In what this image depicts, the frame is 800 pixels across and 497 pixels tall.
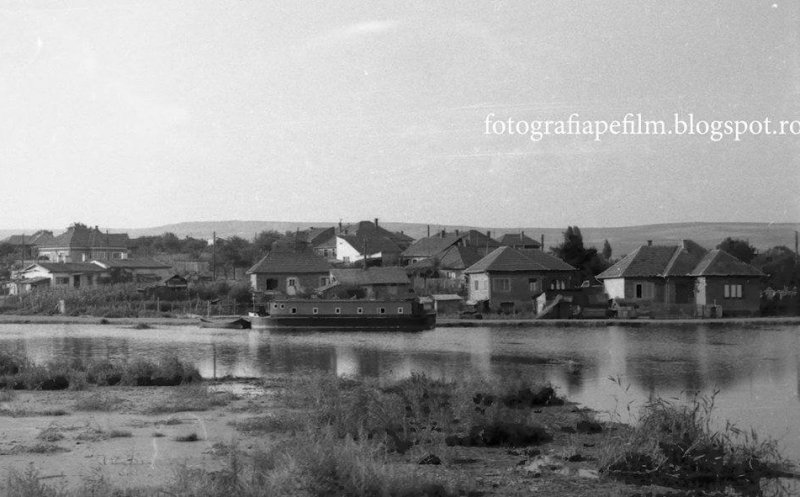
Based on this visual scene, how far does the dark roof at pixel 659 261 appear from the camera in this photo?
45656 mm

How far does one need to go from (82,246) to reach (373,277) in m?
28.4

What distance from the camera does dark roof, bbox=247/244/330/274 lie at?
53.0m

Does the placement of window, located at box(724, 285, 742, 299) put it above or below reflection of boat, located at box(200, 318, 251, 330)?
above

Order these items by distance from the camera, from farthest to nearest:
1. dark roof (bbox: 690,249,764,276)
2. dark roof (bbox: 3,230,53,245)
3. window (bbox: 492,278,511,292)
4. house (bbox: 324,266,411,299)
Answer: dark roof (bbox: 3,230,53,245) → house (bbox: 324,266,411,299) → window (bbox: 492,278,511,292) → dark roof (bbox: 690,249,764,276)

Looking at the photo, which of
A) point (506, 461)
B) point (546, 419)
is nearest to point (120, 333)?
point (546, 419)

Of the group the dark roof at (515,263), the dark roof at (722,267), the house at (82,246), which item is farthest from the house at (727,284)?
the house at (82,246)

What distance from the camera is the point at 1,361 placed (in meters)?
20.1

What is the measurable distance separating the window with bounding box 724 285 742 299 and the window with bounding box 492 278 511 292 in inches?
401

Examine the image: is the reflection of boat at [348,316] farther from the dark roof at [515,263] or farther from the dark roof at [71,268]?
the dark roof at [71,268]

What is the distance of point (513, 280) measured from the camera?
1893 inches

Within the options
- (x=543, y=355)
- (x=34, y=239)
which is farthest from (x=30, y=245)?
(x=543, y=355)

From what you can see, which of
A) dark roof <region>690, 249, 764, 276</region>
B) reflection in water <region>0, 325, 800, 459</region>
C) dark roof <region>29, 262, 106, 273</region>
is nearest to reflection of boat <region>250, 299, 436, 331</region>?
reflection in water <region>0, 325, 800, 459</region>

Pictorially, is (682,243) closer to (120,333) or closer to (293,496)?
(120,333)

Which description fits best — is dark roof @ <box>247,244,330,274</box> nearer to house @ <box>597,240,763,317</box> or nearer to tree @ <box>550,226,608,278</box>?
tree @ <box>550,226,608,278</box>
